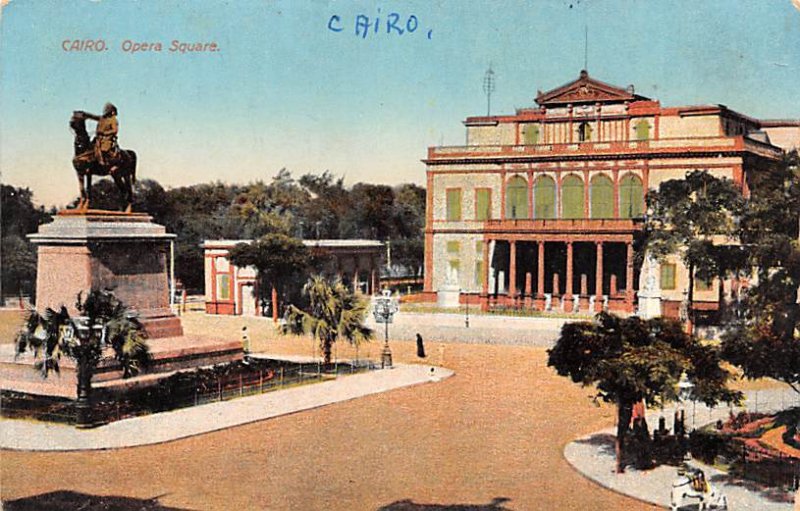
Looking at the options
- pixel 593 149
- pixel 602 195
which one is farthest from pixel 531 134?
pixel 602 195

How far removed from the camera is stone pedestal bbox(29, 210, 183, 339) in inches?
823

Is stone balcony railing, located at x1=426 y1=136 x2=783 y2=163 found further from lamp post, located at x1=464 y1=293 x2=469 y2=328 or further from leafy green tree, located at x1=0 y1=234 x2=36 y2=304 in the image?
leafy green tree, located at x1=0 y1=234 x2=36 y2=304

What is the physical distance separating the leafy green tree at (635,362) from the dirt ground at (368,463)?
1.57 meters

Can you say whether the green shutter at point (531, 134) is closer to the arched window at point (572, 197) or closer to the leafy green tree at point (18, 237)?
the arched window at point (572, 197)

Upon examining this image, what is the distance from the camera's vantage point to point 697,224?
1803 cm

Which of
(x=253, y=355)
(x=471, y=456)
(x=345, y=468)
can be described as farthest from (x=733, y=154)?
(x=253, y=355)

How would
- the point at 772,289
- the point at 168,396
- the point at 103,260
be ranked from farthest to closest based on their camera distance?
the point at 103,260 → the point at 168,396 → the point at 772,289

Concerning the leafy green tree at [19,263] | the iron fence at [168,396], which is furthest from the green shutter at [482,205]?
the leafy green tree at [19,263]

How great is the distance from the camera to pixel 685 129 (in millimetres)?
19359

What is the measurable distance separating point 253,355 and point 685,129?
12.6 metres

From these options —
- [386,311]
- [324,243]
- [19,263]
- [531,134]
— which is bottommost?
[386,311]

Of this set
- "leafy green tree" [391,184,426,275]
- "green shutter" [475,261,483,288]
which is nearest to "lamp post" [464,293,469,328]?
"green shutter" [475,261,483,288]

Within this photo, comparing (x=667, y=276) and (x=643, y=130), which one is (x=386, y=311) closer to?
(x=667, y=276)

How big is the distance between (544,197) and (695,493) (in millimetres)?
9654
